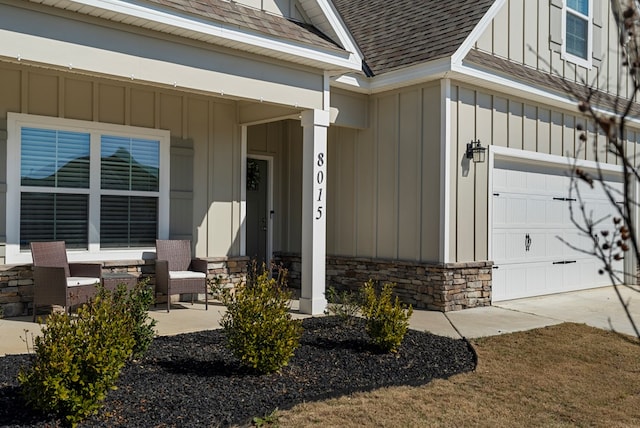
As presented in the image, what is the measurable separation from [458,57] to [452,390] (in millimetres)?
4921

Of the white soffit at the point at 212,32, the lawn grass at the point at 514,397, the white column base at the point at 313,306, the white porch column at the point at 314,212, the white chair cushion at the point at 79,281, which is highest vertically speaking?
the white soffit at the point at 212,32

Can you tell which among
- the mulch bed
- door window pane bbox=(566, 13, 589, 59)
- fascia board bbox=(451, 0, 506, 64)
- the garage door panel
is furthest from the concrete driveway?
door window pane bbox=(566, 13, 589, 59)

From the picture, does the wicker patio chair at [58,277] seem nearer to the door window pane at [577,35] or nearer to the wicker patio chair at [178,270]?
the wicker patio chair at [178,270]

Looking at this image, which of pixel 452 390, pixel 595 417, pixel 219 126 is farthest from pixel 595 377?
pixel 219 126

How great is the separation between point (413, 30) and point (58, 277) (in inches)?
247

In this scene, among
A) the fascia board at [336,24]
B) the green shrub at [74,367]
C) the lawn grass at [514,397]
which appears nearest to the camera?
the green shrub at [74,367]

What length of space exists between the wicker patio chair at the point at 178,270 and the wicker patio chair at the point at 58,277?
0.86 metres

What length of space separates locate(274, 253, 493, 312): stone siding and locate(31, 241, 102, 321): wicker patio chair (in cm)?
258

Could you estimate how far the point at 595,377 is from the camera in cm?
545

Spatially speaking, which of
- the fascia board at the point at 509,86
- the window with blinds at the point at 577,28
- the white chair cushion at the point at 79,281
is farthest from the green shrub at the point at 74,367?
the window with blinds at the point at 577,28

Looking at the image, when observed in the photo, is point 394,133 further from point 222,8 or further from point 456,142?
point 222,8

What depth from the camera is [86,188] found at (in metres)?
7.88

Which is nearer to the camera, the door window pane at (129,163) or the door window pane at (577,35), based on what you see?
the door window pane at (129,163)

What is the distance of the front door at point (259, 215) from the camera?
34.7 ft
